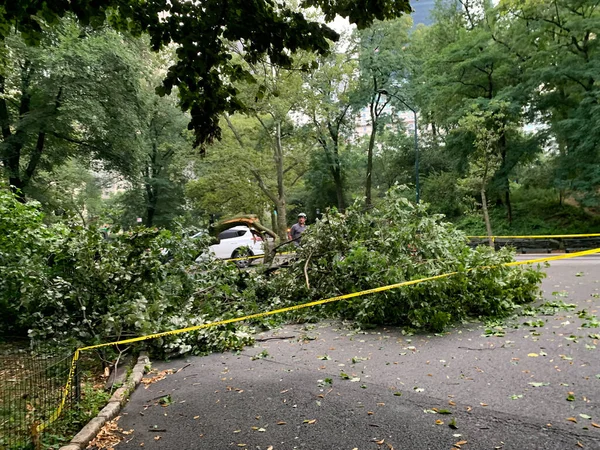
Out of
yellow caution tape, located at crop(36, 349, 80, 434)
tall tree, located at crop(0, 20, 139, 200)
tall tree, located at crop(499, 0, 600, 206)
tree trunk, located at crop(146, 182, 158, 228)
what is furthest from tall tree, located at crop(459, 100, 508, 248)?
tree trunk, located at crop(146, 182, 158, 228)

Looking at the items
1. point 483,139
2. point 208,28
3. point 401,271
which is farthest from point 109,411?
point 483,139

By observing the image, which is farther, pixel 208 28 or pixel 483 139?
pixel 483 139

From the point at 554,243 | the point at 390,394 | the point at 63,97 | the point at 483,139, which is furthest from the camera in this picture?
the point at 554,243

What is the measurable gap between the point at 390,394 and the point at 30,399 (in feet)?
10.6

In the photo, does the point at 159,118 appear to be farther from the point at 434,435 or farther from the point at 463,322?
the point at 434,435

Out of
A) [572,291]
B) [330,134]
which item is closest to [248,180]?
[330,134]

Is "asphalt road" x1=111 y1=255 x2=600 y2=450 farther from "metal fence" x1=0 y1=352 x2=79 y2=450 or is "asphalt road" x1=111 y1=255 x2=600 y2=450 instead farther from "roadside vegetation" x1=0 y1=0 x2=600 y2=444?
"roadside vegetation" x1=0 y1=0 x2=600 y2=444

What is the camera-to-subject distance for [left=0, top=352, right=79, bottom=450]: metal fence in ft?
9.82

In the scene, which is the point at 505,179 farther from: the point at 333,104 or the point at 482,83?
the point at 333,104

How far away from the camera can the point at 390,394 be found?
3578 millimetres

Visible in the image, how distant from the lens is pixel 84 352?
535cm

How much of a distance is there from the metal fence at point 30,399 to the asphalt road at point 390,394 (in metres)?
0.59

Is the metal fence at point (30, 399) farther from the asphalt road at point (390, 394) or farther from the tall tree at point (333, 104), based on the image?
the tall tree at point (333, 104)

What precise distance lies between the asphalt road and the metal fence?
590 mm
